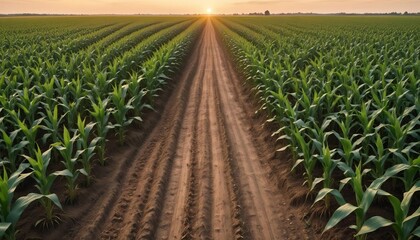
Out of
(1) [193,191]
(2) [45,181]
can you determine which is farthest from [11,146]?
(1) [193,191]

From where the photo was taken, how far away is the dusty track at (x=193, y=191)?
16.8 ft

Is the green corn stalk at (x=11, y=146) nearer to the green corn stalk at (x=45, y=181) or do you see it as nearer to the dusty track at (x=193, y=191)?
the green corn stalk at (x=45, y=181)

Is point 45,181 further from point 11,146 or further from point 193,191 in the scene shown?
point 193,191

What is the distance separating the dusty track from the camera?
16.8 ft

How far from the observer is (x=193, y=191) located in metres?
6.13

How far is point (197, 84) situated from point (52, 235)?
10.5 m

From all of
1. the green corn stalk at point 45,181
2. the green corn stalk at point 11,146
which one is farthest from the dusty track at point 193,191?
the green corn stalk at point 11,146

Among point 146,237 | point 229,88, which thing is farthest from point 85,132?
point 229,88

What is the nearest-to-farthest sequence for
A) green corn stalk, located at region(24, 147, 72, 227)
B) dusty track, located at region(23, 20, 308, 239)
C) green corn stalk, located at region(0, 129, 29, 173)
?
green corn stalk, located at region(24, 147, 72, 227)
dusty track, located at region(23, 20, 308, 239)
green corn stalk, located at region(0, 129, 29, 173)

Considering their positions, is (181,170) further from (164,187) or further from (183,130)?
(183,130)

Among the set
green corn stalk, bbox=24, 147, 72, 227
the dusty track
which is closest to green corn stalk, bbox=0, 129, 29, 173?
green corn stalk, bbox=24, 147, 72, 227

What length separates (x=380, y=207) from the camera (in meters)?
5.23

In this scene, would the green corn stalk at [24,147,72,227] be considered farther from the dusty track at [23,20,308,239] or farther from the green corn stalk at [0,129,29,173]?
the green corn stalk at [0,129,29,173]

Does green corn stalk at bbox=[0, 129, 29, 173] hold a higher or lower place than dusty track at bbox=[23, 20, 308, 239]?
higher
